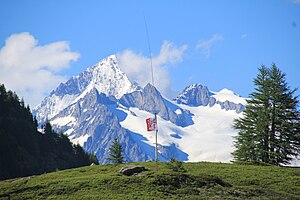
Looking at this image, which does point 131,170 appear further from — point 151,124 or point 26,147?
point 26,147

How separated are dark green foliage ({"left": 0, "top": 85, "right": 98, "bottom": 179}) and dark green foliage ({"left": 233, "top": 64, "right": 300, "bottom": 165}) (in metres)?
69.9

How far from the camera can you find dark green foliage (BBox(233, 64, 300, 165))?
5759cm

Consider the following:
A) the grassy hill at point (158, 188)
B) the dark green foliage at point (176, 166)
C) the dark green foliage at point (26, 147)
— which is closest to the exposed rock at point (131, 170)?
the grassy hill at point (158, 188)

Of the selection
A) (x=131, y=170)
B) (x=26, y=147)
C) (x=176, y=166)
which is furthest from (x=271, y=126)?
(x=26, y=147)

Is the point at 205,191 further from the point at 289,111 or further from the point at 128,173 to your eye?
Answer: the point at 289,111

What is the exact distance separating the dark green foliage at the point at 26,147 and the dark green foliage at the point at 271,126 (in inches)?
2754

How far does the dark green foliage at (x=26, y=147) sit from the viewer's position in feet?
399

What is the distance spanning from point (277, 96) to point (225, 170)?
15462mm

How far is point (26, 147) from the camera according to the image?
13488cm

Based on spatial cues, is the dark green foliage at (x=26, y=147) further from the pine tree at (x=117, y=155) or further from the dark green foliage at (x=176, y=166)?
the dark green foliage at (x=176, y=166)

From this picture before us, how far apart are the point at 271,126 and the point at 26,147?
303ft

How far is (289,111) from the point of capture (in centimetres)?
5894

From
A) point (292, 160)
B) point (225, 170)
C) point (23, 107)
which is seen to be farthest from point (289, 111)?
point (23, 107)

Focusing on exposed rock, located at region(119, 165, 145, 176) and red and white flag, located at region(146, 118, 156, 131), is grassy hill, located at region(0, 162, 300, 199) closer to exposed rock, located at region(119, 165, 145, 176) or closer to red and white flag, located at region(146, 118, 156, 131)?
exposed rock, located at region(119, 165, 145, 176)
